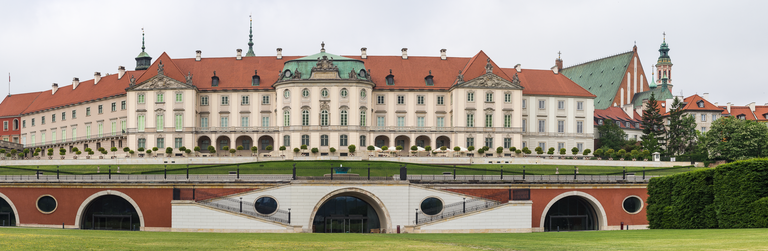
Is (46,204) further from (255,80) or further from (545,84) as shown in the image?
(545,84)

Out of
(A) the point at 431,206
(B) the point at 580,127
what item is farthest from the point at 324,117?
(A) the point at 431,206

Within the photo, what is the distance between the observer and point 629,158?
3435 inches

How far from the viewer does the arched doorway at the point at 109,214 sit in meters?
56.7

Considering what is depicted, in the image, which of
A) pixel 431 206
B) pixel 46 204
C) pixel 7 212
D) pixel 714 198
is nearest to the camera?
pixel 714 198

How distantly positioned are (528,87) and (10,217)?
6026 centimetres

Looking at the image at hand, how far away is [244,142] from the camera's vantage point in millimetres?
95750

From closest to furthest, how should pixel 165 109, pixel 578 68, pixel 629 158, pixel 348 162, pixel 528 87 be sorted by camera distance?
pixel 348 162, pixel 629 158, pixel 165 109, pixel 528 87, pixel 578 68

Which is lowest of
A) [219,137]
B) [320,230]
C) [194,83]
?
[320,230]

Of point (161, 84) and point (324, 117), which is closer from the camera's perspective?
point (324, 117)

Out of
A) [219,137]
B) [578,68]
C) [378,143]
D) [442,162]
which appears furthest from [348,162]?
[578,68]

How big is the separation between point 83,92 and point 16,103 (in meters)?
18.6

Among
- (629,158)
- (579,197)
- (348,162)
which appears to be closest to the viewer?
(579,197)

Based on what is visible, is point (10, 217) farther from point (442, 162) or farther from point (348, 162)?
point (442, 162)

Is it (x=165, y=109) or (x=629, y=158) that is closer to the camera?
(x=629, y=158)
